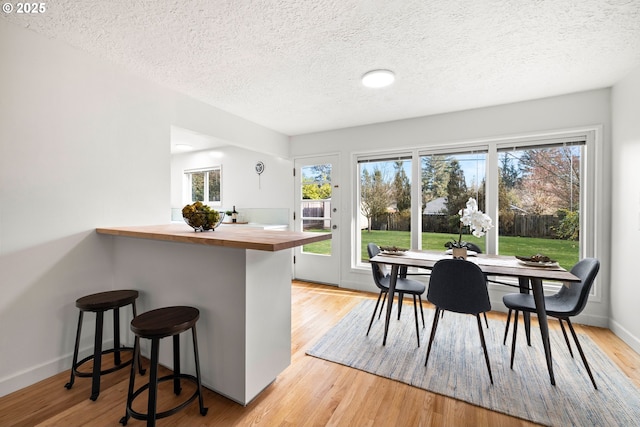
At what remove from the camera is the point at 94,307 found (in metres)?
1.76

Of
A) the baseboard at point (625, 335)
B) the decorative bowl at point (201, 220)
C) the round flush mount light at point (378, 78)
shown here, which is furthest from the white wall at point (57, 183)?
the baseboard at point (625, 335)

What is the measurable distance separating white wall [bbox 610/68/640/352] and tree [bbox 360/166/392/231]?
7.60ft

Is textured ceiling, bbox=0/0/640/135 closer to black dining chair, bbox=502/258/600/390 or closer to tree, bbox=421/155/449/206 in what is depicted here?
tree, bbox=421/155/449/206

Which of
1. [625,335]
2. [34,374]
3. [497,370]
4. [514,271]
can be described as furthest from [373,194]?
[34,374]

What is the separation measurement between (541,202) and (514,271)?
5.32 feet

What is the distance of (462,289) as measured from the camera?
6.53ft

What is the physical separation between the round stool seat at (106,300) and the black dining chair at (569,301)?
9.30ft

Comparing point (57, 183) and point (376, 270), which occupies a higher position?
point (57, 183)

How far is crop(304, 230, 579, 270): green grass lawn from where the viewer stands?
10.1 feet

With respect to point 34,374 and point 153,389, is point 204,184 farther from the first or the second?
point 153,389

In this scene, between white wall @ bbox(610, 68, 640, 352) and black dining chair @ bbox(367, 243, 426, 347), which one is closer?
white wall @ bbox(610, 68, 640, 352)

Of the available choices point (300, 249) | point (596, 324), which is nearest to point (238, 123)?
point (300, 249)

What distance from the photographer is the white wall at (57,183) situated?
1814 millimetres

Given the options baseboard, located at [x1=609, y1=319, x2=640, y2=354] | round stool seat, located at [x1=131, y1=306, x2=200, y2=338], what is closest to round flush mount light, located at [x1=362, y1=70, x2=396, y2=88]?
round stool seat, located at [x1=131, y1=306, x2=200, y2=338]
